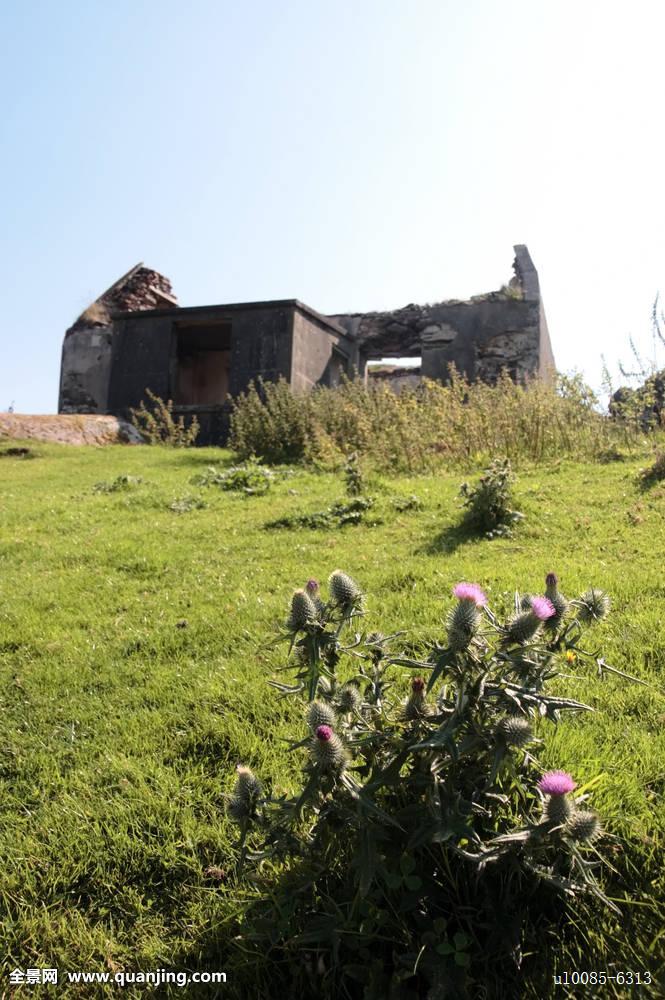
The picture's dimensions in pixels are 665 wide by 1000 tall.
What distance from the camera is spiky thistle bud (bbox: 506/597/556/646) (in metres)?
1.73

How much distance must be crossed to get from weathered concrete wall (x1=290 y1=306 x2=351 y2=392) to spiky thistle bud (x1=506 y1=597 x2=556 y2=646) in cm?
1484

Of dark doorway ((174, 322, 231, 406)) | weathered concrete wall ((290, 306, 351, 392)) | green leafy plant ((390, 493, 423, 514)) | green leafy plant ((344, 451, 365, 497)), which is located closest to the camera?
green leafy plant ((390, 493, 423, 514))

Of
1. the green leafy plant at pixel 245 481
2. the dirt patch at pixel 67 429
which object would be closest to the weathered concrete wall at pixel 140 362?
the dirt patch at pixel 67 429

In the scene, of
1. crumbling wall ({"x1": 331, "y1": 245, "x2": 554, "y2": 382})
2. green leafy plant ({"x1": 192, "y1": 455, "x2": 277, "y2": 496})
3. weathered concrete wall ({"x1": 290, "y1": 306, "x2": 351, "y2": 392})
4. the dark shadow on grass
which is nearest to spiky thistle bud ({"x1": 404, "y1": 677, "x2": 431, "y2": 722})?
the dark shadow on grass

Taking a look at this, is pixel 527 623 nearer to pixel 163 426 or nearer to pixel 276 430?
pixel 276 430

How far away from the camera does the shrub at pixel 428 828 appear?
5.38 feet

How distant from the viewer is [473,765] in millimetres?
1827

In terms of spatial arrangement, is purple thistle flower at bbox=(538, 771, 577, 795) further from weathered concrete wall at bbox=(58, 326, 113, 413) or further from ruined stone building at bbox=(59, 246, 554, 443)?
weathered concrete wall at bbox=(58, 326, 113, 413)

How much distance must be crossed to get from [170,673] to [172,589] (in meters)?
1.32

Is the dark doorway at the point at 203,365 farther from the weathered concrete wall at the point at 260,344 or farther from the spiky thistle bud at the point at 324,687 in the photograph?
the spiky thistle bud at the point at 324,687

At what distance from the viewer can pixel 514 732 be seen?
64.0 inches

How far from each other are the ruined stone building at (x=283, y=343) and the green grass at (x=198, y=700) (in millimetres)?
11339

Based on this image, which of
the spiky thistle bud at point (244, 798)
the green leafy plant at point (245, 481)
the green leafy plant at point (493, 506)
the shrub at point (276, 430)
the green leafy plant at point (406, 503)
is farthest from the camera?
the shrub at point (276, 430)

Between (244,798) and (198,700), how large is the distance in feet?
4.15
